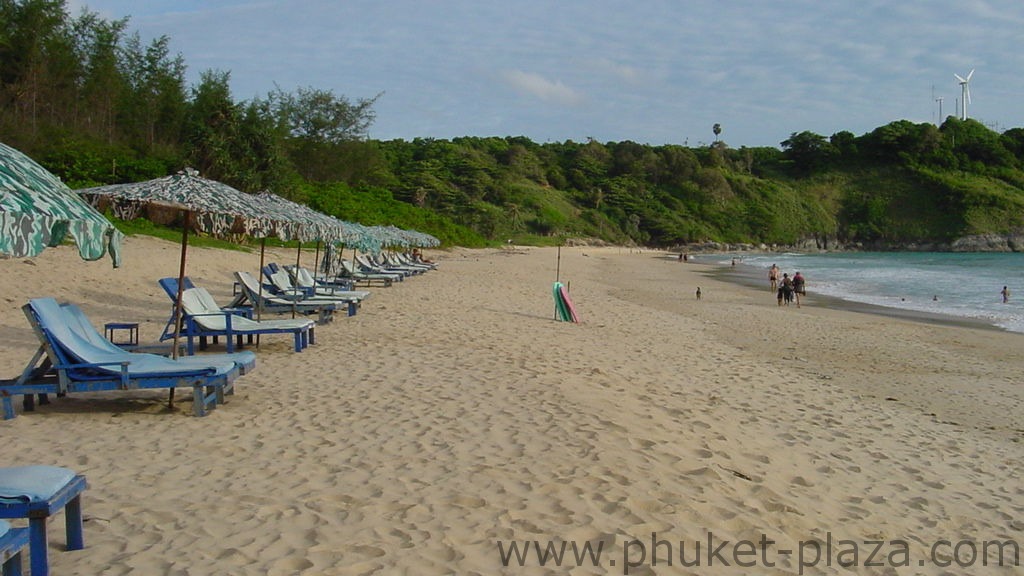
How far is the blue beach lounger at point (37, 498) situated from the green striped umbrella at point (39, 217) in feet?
3.12

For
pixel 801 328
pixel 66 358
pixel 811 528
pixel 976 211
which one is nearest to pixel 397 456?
pixel 811 528

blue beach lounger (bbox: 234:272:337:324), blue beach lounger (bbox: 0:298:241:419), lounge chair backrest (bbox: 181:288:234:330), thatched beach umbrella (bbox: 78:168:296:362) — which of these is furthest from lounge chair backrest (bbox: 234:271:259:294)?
blue beach lounger (bbox: 0:298:241:419)

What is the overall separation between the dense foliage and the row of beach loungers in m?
18.2

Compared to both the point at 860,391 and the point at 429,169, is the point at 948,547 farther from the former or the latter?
the point at 429,169

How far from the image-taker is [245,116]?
3625cm

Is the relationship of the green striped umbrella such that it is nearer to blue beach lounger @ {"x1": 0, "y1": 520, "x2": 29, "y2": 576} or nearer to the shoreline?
blue beach lounger @ {"x1": 0, "y1": 520, "x2": 29, "y2": 576}

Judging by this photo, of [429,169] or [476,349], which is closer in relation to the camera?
[476,349]

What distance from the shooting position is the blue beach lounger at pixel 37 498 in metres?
2.94

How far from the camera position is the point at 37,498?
295cm

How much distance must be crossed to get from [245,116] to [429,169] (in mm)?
39762

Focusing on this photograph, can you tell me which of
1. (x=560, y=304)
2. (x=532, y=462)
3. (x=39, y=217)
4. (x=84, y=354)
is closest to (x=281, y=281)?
(x=560, y=304)

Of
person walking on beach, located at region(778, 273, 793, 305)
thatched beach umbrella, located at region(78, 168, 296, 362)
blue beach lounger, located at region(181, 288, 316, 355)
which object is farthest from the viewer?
person walking on beach, located at region(778, 273, 793, 305)

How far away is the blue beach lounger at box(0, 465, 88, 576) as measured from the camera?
2.94 m

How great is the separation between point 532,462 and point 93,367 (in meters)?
3.49
